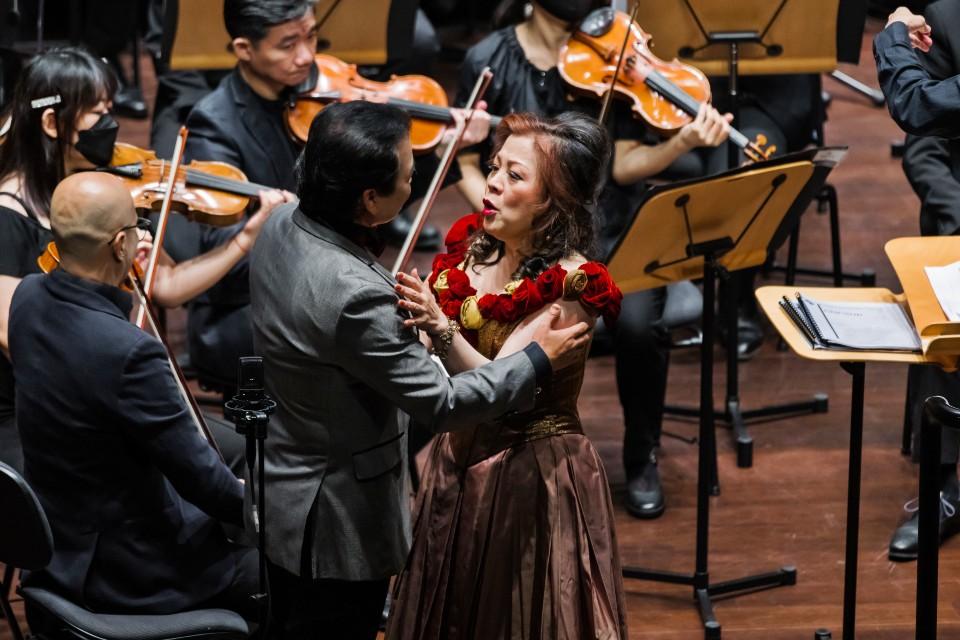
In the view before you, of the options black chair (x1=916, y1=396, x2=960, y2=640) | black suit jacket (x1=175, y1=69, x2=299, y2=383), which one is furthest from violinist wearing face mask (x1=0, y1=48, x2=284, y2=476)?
black chair (x1=916, y1=396, x2=960, y2=640)

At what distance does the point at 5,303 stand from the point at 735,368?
2035mm

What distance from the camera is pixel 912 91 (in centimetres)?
285

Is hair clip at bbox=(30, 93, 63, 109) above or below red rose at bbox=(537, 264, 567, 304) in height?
above

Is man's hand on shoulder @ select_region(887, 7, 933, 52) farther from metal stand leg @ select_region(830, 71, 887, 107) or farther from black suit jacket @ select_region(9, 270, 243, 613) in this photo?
metal stand leg @ select_region(830, 71, 887, 107)

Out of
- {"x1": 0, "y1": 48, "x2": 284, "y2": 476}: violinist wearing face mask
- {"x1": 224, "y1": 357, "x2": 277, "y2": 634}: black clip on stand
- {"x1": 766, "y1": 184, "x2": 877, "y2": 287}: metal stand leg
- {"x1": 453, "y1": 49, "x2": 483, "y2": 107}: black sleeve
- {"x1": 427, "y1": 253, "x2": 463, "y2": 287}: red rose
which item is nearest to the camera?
{"x1": 224, "y1": 357, "x2": 277, "y2": 634}: black clip on stand

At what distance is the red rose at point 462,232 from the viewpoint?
272 centimetres

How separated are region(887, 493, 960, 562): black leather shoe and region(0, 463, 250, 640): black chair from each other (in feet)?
5.68

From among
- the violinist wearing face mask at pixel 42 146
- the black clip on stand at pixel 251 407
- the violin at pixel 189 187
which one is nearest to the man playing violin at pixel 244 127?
the violin at pixel 189 187

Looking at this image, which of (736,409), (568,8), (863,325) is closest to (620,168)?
(568,8)

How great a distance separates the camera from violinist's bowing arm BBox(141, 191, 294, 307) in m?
3.39

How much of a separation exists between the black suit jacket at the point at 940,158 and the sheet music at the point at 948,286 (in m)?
0.83

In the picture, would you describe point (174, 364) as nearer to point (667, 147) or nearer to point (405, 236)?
point (667, 147)

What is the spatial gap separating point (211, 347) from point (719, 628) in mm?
1436

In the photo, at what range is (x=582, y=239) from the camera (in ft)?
8.48
